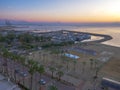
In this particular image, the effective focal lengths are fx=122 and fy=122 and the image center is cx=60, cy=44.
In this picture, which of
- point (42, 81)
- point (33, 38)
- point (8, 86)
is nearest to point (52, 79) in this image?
point (42, 81)

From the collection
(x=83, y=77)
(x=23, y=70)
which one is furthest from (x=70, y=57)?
(x=23, y=70)

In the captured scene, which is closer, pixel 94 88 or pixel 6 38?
pixel 94 88

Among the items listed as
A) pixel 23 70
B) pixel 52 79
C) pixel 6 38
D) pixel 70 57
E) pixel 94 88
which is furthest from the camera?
pixel 6 38

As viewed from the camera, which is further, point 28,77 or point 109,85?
point 28,77

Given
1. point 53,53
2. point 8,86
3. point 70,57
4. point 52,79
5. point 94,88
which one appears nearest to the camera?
point 8,86

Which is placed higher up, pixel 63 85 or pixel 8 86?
pixel 8 86

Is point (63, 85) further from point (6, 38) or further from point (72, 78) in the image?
point (6, 38)

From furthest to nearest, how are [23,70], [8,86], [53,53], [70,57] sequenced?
[53,53] < [70,57] < [23,70] < [8,86]

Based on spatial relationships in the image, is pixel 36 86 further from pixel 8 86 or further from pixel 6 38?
pixel 6 38

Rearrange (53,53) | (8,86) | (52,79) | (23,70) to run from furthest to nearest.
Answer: (53,53) < (23,70) < (52,79) < (8,86)
